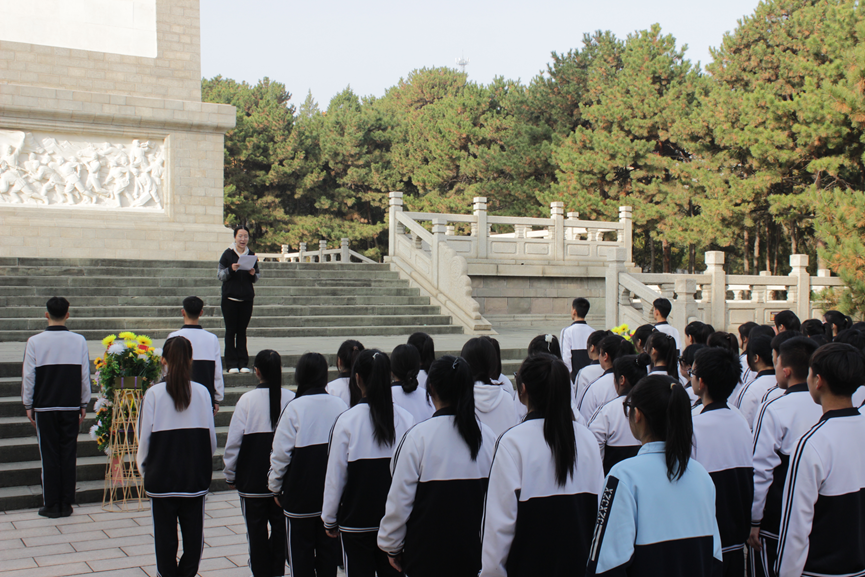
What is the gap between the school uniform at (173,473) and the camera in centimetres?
385

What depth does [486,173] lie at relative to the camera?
29672 mm

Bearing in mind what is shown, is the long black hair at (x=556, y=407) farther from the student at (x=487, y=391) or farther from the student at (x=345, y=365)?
the student at (x=345, y=365)

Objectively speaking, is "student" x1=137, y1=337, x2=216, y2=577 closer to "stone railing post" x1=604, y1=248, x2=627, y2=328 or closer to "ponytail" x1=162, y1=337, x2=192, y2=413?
"ponytail" x1=162, y1=337, x2=192, y2=413

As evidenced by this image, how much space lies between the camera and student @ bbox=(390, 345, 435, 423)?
3.66 m

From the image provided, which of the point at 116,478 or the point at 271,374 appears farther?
the point at 116,478

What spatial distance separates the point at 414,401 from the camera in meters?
3.81

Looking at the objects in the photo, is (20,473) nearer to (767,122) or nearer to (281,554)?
(281,554)

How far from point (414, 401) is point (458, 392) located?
1.02 meters

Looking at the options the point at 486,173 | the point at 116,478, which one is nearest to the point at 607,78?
the point at 486,173

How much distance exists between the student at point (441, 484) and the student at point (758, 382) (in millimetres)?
1903

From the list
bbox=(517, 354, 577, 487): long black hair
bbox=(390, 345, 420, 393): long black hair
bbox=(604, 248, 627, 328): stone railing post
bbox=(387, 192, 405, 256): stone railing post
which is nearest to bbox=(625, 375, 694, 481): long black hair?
bbox=(517, 354, 577, 487): long black hair

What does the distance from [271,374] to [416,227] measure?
1129 cm

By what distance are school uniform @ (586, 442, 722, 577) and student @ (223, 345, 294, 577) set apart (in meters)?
2.18

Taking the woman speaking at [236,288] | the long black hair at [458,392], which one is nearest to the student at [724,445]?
the long black hair at [458,392]
